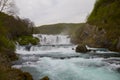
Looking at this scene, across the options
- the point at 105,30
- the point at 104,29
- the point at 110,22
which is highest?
the point at 110,22

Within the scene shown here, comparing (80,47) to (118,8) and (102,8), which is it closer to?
(118,8)

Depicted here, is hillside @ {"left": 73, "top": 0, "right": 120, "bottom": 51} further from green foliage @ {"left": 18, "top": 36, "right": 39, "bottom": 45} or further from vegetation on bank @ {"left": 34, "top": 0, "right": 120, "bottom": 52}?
green foliage @ {"left": 18, "top": 36, "right": 39, "bottom": 45}

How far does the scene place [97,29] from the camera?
44188 mm

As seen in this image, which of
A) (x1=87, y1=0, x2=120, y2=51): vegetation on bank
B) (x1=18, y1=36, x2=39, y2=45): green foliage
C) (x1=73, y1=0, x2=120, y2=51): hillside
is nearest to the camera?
(x1=87, y1=0, x2=120, y2=51): vegetation on bank

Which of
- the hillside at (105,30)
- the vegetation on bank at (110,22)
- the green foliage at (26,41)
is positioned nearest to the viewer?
the vegetation on bank at (110,22)

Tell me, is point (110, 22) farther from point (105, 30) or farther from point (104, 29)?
point (105, 30)

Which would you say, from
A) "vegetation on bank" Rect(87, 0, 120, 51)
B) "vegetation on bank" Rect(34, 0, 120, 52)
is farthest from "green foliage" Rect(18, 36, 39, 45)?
"vegetation on bank" Rect(87, 0, 120, 51)

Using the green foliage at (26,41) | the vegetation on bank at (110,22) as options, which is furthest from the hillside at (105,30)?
the green foliage at (26,41)

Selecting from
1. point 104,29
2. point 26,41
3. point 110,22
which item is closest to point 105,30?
point 104,29

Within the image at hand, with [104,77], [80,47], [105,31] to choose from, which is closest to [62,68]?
[104,77]

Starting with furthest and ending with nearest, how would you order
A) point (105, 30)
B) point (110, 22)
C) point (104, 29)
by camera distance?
point (110, 22) < point (104, 29) < point (105, 30)

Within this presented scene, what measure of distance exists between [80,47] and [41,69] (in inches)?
638

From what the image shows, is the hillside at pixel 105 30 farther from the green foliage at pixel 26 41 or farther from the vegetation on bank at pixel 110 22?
the green foliage at pixel 26 41

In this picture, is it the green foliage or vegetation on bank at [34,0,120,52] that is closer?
vegetation on bank at [34,0,120,52]
